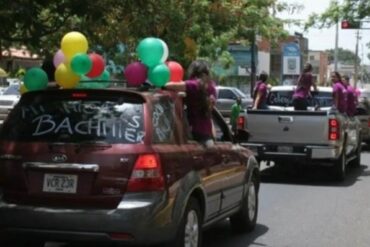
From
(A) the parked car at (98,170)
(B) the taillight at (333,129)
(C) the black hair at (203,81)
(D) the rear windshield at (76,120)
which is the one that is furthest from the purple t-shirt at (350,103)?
(D) the rear windshield at (76,120)

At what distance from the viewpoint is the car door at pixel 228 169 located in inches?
291

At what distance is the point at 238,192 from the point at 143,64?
1.76 metres

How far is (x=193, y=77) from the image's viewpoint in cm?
764

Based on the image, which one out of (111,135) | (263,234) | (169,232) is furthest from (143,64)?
(263,234)

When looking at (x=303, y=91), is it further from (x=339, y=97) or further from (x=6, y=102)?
(x=6, y=102)

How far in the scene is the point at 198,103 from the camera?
7.47 meters

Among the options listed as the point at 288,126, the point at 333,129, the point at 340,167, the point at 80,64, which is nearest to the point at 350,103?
the point at 340,167

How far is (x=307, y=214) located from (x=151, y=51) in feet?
13.0

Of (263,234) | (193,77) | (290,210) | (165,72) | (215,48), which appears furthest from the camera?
(215,48)

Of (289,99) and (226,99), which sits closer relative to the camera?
(289,99)

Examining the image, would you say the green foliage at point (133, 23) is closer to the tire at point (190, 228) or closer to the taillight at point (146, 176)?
the taillight at point (146, 176)

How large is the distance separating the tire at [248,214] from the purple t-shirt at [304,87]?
6.09 metres

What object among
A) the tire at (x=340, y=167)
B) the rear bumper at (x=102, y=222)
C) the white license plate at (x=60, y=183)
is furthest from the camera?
the tire at (x=340, y=167)

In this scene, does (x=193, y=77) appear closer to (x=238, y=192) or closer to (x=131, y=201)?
(x=238, y=192)
